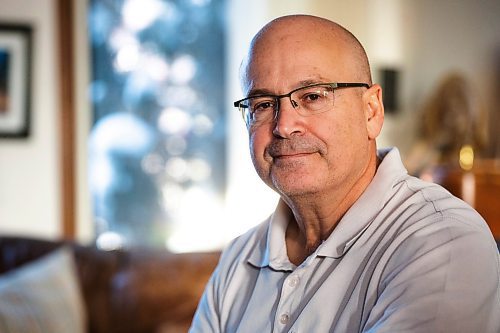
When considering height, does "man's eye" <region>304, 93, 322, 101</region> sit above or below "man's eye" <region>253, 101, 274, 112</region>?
above

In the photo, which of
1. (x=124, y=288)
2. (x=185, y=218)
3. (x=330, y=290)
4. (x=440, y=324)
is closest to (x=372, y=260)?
(x=330, y=290)

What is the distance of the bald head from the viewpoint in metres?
1.22

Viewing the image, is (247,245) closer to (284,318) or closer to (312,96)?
(284,318)

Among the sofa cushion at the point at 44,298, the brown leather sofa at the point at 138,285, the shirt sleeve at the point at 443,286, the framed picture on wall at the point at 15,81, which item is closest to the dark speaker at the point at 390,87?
the brown leather sofa at the point at 138,285

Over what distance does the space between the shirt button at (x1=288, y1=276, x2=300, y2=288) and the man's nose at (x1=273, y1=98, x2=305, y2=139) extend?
24cm

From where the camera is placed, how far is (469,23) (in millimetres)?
4258

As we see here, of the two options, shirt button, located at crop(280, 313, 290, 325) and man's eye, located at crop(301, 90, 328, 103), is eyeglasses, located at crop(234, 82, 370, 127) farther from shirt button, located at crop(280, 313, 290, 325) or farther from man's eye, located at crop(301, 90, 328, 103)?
shirt button, located at crop(280, 313, 290, 325)

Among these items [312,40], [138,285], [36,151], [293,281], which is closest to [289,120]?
[312,40]

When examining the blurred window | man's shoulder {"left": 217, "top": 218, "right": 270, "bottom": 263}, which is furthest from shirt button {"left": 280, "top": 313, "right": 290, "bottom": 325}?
the blurred window

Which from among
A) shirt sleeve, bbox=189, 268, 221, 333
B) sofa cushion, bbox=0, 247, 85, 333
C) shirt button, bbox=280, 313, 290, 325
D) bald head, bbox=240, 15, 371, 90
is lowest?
sofa cushion, bbox=0, 247, 85, 333

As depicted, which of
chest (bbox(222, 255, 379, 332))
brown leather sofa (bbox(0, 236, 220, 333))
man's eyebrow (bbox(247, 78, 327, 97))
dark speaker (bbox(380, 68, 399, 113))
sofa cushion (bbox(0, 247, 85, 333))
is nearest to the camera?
chest (bbox(222, 255, 379, 332))

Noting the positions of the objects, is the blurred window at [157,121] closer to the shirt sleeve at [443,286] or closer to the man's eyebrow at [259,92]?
the man's eyebrow at [259,92]

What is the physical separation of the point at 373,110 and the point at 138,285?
1707 mm

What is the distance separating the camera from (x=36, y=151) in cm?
384
